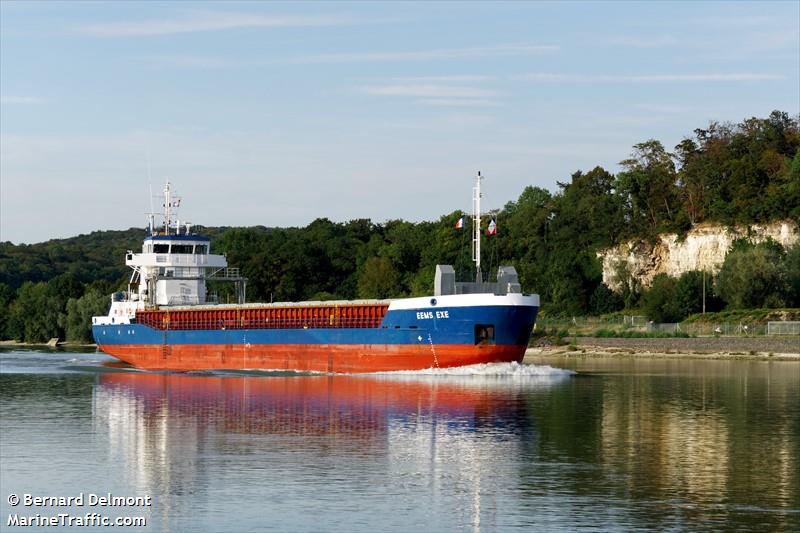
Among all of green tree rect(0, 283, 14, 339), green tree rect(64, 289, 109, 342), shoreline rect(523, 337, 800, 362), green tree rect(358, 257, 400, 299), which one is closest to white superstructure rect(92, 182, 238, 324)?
shoreline rect(523, 337, 800, 362)

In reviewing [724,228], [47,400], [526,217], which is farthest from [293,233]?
[47,400]

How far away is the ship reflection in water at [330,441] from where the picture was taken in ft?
91.8

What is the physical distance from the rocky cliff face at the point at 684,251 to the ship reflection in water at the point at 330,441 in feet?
194

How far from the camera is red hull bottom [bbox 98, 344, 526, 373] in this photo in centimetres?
5947

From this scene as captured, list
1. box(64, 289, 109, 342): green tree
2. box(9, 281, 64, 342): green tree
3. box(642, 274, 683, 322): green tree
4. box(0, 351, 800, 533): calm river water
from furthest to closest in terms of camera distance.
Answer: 1. box(9, 281, 64, 342): green tree
2. box(64, 289, 109, 342): green tree
3. box(642, 274, 683, 322): green tree
4. box(0, 351, 800, 533): calm river water

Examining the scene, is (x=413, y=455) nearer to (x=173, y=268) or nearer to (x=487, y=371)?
(x=487, y=371)

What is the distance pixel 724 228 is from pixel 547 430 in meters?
80.3

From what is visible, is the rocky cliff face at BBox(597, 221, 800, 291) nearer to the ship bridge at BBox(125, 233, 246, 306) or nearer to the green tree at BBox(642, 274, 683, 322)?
the green tree at BBox(642, 274, 683, 322)

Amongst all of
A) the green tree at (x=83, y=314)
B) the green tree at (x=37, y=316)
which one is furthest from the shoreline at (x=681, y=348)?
the green tree at (x=37, y=316)

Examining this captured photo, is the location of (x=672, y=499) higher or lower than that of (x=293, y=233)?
lower

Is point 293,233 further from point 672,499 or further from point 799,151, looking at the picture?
point 672,499

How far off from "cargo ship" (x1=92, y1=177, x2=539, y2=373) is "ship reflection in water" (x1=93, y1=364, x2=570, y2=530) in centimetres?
233

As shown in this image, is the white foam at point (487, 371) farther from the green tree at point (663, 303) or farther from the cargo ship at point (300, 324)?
the green tree at point (663, 303)

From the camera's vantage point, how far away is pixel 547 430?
3878 cm
